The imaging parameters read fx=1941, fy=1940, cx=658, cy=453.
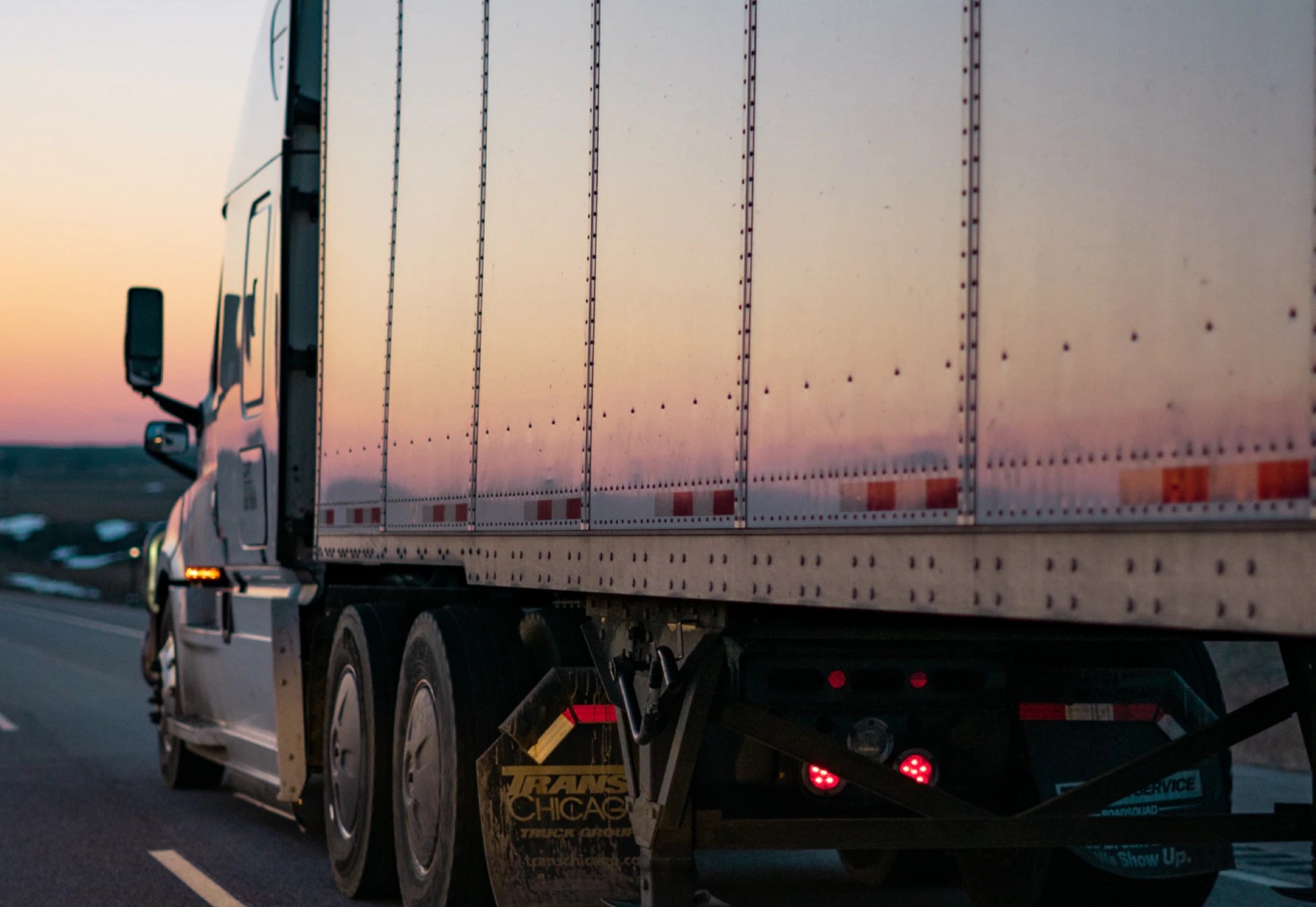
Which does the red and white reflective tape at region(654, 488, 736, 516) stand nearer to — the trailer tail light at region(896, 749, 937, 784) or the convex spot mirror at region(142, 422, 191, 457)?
the trailer tail light at region(896, 749, 937, 784)

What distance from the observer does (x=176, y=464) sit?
39.7 ft

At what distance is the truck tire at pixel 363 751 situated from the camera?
7.70 m

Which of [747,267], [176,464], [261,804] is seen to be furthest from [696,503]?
[176,464]

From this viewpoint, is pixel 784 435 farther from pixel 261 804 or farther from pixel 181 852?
pixel 261 804

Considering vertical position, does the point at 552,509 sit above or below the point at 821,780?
above

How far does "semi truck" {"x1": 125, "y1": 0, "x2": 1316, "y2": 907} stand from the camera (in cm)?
328

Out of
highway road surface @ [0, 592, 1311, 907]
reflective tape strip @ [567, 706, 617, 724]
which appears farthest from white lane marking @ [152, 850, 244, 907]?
reflective tape strip @ [567, 706, 617, 724]

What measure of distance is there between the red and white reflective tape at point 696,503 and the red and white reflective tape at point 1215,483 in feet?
4.87

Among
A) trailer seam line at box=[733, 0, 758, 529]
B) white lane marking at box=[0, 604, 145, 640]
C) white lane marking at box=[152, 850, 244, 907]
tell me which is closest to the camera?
trailer seam line at box=[733, 0, 758, 529]

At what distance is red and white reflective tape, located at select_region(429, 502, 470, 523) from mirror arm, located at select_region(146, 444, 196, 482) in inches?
199

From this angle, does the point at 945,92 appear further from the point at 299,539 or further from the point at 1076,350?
the point at 299,539

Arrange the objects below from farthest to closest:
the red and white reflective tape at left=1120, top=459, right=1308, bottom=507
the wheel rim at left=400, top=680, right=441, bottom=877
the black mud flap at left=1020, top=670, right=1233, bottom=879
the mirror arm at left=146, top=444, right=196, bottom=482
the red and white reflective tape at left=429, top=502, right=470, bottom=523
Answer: the mirror arm at left=146, top=444, right=196, bottom=482
the wheel rim at left=400, top=680, right=441, bottom=877
the red and white reflective tape at left=429, top=502, right=470, bottom=523
the black mud flap at left=1020, top=670, right=1233, bottom=879
the red and white reflective tape at left=1120, top=459, right=1308, bottom=507

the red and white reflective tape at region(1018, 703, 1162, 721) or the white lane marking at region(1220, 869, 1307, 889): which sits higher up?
the red and white reflective tape at region(1018, 703, 1162, 721)

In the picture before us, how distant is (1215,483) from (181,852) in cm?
746
